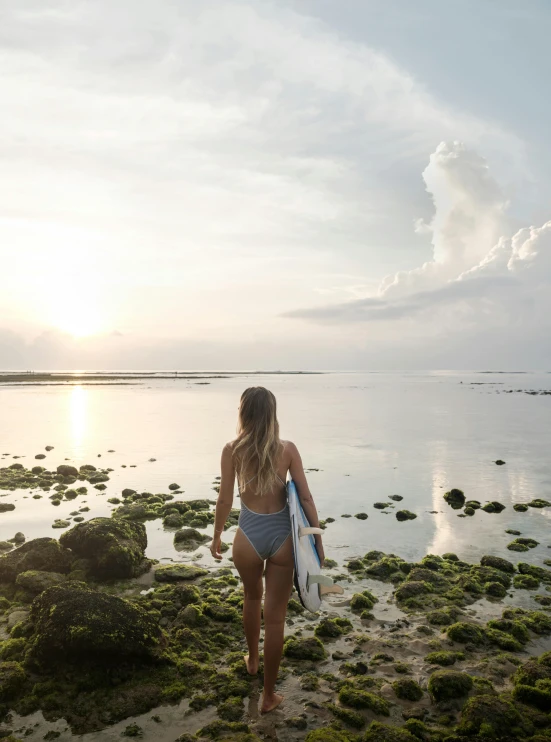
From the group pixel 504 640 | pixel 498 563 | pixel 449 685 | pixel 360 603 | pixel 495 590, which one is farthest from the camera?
pixel 498 563

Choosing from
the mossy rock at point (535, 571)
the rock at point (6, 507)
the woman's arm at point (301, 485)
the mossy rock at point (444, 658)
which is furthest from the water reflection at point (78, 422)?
the woman's arm at point (301, 485)

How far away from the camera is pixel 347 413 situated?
5441cm

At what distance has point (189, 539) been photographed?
14.2 meters

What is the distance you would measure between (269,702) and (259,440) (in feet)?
11.0

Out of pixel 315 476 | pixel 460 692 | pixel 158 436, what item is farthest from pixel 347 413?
pixel 460 692

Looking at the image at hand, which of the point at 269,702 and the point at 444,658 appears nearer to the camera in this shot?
the point at 269,702

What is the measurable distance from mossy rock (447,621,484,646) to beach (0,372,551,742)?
4 cm

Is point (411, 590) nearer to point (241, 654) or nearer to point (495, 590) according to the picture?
point (495, 590)

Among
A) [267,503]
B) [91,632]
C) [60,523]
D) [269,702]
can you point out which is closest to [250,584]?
[267,503]

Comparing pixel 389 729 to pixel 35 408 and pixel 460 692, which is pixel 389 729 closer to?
pixel 460 692

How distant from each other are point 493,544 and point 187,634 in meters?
9.31

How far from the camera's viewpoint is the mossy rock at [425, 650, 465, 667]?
8.01 meters

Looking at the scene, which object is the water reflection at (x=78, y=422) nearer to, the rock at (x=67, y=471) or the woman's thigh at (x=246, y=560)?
the rock at (x=67, y=471)

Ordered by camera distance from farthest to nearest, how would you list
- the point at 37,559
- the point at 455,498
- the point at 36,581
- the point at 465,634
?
the point at 455,498, the point at 37,559, the point at 36,581, the point at 465,634
